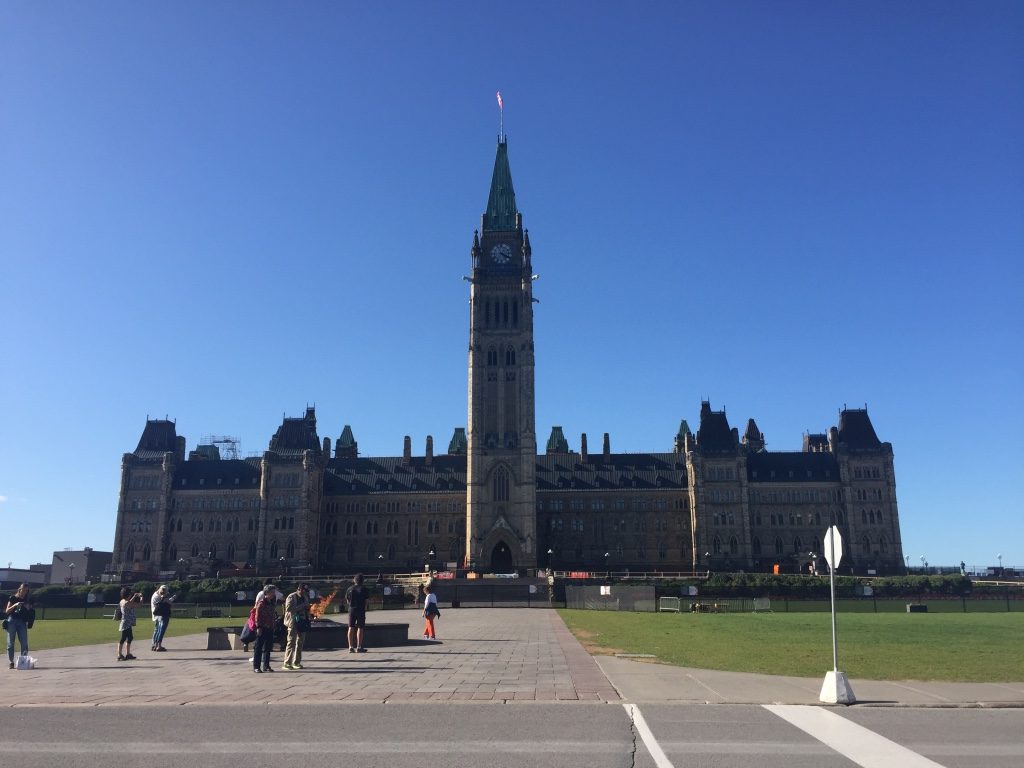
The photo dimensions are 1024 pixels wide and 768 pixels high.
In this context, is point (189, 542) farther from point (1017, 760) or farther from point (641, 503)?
point (1017, 760)

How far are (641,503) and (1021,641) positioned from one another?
9706cm

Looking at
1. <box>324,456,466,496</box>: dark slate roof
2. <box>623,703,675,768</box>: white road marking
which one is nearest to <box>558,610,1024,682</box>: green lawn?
<box>623,703,675,768</box>: white road marking

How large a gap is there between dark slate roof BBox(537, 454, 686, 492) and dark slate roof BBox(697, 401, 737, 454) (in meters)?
6.87

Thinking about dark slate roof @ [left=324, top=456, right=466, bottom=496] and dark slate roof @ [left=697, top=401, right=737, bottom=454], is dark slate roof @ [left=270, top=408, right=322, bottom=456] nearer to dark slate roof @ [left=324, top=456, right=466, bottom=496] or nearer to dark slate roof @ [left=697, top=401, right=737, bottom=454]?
dark slate roof @ [left=324, top=456, right=466, bottom=496]

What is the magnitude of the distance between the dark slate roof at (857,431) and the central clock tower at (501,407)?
46190mm

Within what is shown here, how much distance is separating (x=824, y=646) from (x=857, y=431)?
4136 inches

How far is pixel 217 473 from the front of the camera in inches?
4975

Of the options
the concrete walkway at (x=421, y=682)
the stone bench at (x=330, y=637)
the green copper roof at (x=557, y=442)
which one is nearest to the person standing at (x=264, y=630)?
the concrete walkway at (x=421, y=682)

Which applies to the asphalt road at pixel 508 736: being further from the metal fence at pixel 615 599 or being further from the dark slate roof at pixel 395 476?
the dark slate roof at pixel 395 476

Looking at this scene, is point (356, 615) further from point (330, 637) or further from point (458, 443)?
point (458, 443)

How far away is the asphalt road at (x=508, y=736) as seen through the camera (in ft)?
36.6

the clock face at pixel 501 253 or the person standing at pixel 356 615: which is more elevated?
the clock face at pixel 501 253

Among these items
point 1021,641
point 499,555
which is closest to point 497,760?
point 1021,641

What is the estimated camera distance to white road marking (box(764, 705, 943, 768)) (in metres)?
11.2
